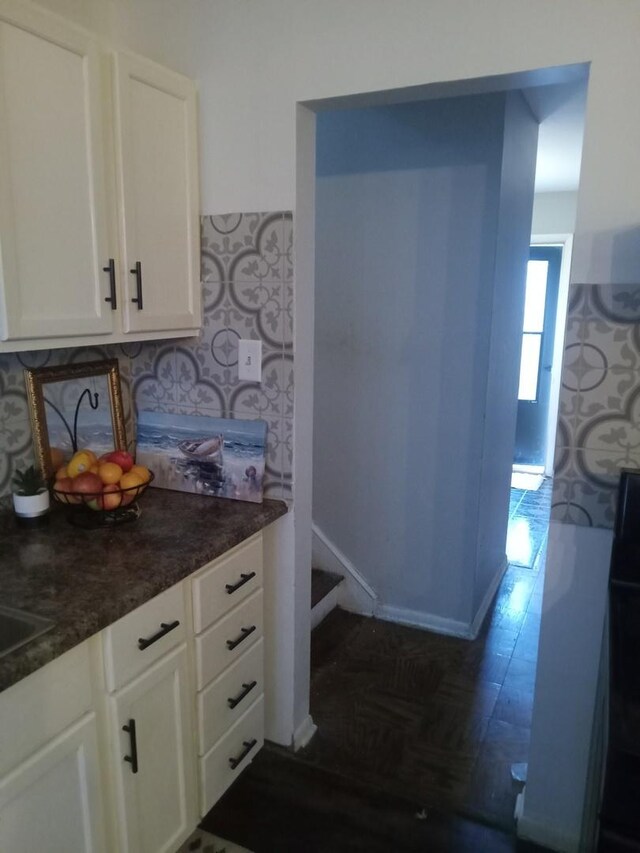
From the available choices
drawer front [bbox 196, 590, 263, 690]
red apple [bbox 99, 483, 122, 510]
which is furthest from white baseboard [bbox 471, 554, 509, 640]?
red apple [bbox 99, 483, 122, 510]

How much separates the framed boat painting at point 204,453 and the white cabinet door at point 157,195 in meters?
0.34

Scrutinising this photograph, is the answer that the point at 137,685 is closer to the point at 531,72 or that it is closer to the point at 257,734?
the point at 257,734

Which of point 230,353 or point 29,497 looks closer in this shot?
point 29,497

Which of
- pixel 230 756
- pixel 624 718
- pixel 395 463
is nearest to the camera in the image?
pixel 624 718

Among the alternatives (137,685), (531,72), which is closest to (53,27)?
(531,72)

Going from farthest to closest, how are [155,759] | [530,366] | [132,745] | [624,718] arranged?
1. [530,366]
2. [155,759]
3. [132,745]
4. [624,718]

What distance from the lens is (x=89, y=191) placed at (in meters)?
1.54

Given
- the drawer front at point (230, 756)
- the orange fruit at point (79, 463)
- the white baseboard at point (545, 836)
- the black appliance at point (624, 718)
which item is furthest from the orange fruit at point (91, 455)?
the white baseboard at point (545, 836)

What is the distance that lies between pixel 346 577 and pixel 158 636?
170cm

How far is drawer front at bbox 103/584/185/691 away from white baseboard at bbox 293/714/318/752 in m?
0.81

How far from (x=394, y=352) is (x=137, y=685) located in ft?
6.01

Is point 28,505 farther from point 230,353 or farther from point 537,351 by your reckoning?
point 537,351

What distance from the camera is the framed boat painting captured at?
1932 mm

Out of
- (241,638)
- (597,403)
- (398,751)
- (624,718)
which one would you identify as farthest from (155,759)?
(597,403)
